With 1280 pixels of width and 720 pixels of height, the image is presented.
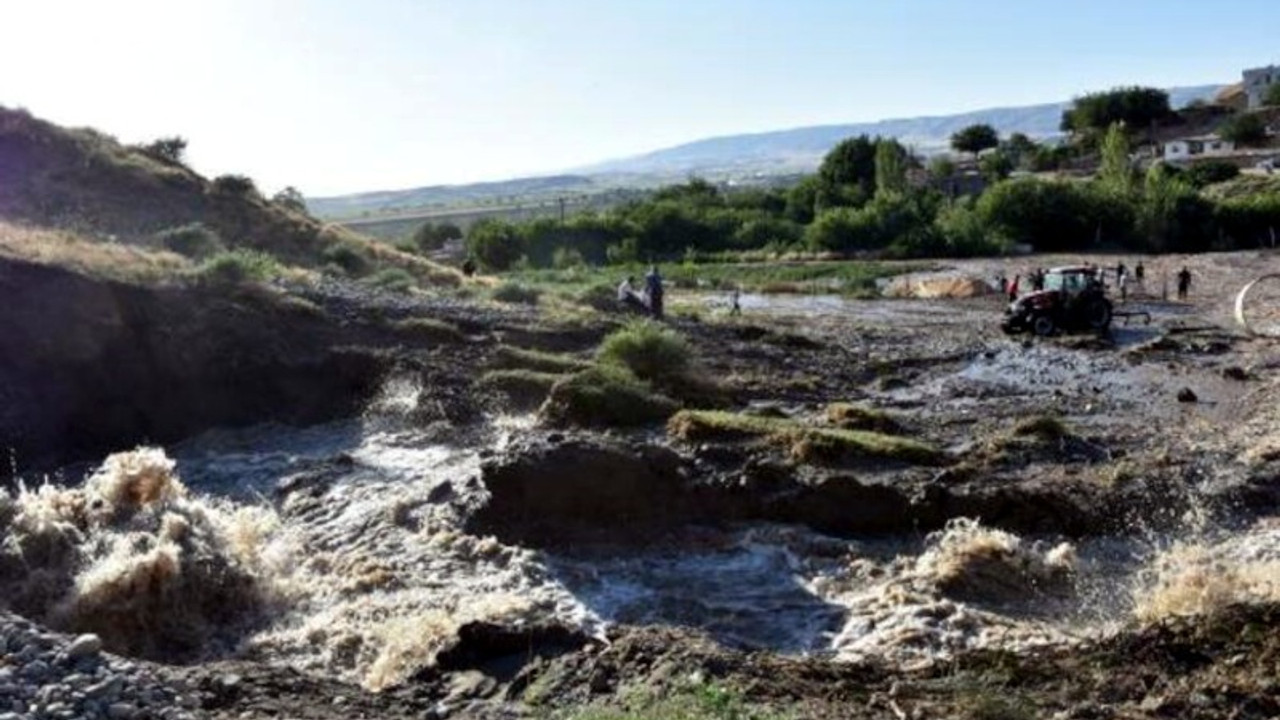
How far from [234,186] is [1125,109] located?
10099 centimetres

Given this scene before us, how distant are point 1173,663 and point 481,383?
14427mm

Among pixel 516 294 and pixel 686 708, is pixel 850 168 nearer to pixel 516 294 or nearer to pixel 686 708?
pixel 516 294

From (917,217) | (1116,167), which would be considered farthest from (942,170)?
(917,217)

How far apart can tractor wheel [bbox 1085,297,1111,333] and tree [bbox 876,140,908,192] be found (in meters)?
61.6

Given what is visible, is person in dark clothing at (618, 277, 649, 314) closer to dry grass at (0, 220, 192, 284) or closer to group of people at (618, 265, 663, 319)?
group of people at (618, 265, 663, 319)

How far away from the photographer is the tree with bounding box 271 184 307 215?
51.2m

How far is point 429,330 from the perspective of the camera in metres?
25.5

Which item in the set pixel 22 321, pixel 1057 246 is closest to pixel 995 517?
pixel 22 321

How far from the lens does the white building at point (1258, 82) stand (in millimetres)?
131375

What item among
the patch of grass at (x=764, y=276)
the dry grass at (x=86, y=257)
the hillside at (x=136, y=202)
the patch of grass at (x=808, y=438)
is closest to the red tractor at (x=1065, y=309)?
the patch of grass at (x=808, y=438)

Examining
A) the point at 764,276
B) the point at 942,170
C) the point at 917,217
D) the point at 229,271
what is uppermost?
the point at 942,170

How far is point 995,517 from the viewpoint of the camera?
1530 cm

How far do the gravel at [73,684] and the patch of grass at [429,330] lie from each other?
53.0ft

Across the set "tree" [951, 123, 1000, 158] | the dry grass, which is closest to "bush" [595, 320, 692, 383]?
the dry grass
